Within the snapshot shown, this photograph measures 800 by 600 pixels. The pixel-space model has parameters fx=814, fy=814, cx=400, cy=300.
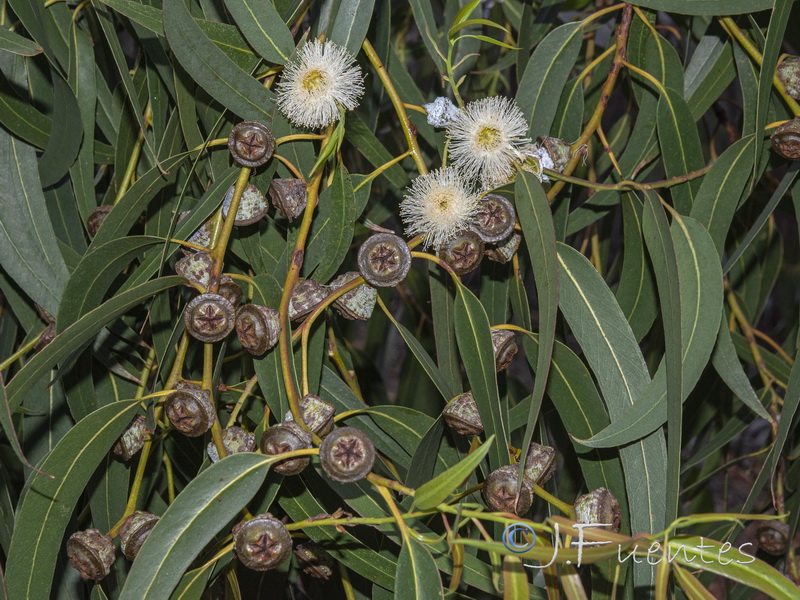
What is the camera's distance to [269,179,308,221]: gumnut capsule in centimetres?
71

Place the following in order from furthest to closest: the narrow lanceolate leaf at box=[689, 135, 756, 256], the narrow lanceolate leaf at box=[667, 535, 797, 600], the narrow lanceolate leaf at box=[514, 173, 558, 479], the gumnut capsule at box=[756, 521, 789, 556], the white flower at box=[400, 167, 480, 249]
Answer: the gumnut capsule at box=[756, 521, 789, 556]
the narrow lanceolate leaf at box=[689, 135, 756, 256]
the white flower at box=[400, 167, 480, 249]
the narrow lanceolate leaf at box=[514, 173, 558, 479]
the narrow lanceolate leaf at box=[667, 535, 797, 600]

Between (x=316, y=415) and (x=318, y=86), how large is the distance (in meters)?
0.28

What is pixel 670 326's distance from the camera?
2.06ft

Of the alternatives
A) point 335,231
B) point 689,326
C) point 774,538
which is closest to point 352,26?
point 335,231

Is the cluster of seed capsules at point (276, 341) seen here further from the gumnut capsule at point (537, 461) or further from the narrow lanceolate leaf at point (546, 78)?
the narrow lanceolate leaf at point (546, 78)

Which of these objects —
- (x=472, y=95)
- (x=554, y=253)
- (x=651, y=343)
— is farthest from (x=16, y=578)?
(x=472, y=95)

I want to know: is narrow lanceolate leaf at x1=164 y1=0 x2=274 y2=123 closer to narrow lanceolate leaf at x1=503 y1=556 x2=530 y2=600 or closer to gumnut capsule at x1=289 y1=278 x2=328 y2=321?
gumnut capsule at x1=289 y1=278 x2=328 y2=321

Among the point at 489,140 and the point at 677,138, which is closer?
the point at 489,140

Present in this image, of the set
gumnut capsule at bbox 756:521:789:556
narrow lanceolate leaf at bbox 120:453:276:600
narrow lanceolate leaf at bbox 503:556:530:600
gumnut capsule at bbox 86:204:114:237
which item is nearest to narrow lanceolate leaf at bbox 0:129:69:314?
gumnut capsule at bbox 86:204:114:237

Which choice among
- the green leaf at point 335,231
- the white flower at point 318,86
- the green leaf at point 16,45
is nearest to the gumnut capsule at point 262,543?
the green leaf at point 335,231

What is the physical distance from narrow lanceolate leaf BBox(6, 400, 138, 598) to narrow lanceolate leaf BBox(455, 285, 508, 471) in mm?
297

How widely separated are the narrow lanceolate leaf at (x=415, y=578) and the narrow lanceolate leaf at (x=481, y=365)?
4.6 inches

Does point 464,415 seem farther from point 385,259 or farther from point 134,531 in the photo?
point 134,531

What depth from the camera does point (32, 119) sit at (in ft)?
2.69
